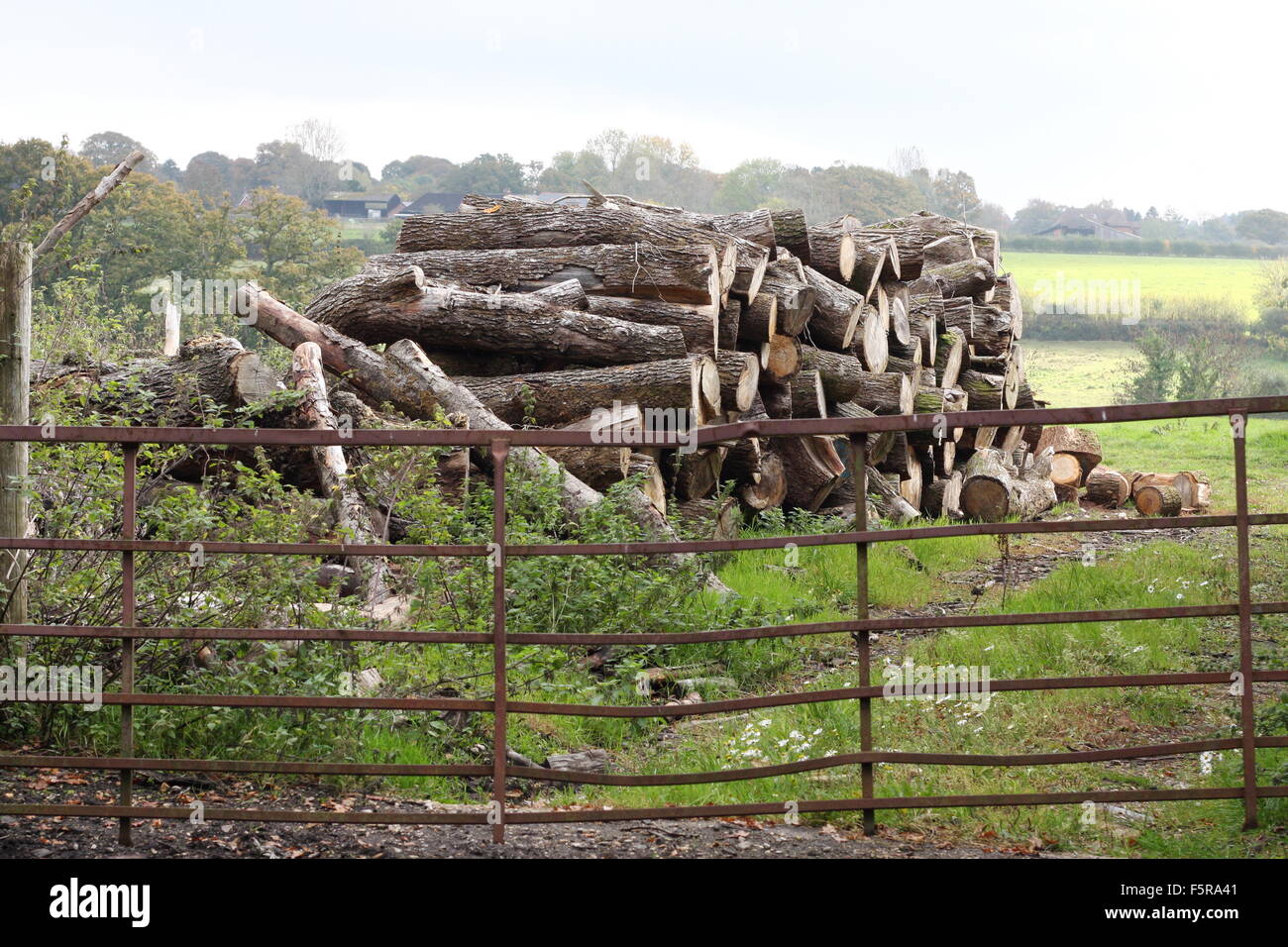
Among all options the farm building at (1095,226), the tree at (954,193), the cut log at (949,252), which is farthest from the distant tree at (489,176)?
the cut log at (949,252)

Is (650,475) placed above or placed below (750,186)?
below

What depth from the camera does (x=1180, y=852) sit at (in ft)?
13.2

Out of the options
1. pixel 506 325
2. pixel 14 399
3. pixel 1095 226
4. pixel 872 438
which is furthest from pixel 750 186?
pixel 14 399

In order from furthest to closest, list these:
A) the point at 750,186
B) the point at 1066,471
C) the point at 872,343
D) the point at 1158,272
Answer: the point at 750,186 → the point at 1158,272 → the point at 1066,471 → the point at 872,343

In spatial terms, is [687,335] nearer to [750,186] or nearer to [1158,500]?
[1158,500]

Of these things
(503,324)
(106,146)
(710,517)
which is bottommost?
(710,517)

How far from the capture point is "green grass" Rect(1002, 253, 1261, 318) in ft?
162

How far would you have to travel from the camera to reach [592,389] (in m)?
9.27

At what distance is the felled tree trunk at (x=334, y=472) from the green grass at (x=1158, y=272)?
42007 millimetres

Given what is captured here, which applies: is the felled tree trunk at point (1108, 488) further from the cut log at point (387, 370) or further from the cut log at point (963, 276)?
the cut log at point (387, 370)

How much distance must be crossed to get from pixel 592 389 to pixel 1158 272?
54.3m

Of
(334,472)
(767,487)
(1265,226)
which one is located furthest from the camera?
(1265,226)

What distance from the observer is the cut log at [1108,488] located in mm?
14898
